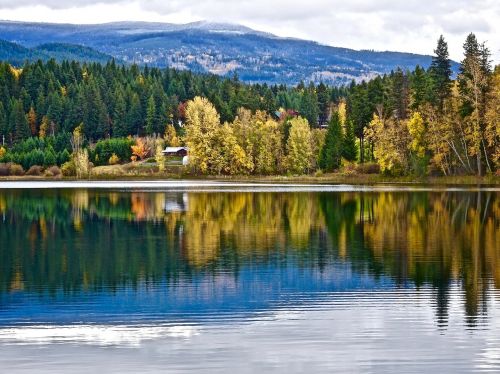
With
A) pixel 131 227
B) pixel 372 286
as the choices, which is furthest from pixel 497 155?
pixel 372 286

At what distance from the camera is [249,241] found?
4141cm

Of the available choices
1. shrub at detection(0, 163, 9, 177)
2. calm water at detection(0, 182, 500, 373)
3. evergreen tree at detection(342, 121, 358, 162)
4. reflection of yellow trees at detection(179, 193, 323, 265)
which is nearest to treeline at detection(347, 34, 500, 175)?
evergreen tree at detection(342, 121, 358, 162)

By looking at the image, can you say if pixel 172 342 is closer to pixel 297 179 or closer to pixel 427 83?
pixel 427 83

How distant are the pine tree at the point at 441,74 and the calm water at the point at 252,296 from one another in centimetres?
6532

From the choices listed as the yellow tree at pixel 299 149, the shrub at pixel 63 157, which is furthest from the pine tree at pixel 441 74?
the shrub at pixel 63 157

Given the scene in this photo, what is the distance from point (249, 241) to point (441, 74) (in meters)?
80.5

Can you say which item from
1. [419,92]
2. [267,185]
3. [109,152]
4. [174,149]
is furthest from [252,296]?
[109,152]

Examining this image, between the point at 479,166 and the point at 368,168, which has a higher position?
the point at 479,166

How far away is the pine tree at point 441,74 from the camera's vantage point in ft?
375

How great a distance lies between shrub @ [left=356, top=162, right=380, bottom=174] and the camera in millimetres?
125863

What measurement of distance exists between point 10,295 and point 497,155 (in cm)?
8054

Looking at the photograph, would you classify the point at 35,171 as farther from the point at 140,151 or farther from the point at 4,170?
the point at 140,151

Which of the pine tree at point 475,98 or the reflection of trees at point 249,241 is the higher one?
the pine tree at point 475,98

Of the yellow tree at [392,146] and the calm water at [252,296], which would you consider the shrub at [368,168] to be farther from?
the calm water at [252,296]
